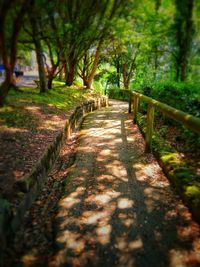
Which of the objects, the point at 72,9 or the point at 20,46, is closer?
the point at 20,46

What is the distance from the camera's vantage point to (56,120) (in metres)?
8.51

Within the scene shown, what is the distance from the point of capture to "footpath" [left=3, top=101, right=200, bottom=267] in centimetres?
309

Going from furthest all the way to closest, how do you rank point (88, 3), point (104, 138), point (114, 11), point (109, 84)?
point (109, 84), point (114, 11), point (88, 3), point (104, 138)

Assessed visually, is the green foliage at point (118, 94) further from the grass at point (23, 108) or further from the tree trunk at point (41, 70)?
the grass at point (23, 108)

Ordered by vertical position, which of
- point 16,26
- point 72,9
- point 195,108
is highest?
point 72,9

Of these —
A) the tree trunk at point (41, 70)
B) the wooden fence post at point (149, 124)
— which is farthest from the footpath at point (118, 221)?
the tree trunk at point (41, 70)

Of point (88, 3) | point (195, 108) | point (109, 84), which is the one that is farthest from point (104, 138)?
point (109, 84)

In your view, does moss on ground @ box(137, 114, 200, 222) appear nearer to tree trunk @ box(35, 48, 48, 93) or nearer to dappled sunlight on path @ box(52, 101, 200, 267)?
dappled sunlight on path @ box(52, 101, 200, 267)

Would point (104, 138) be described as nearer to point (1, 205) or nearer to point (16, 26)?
point (16, 26)

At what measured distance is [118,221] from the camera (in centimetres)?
378

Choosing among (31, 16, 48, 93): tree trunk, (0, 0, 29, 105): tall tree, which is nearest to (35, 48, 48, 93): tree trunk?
(31, 16, 48, 93): tree trunk

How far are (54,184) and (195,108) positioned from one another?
3.68 m

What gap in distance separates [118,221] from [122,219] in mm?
73

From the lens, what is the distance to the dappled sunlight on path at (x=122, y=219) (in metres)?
3.10
